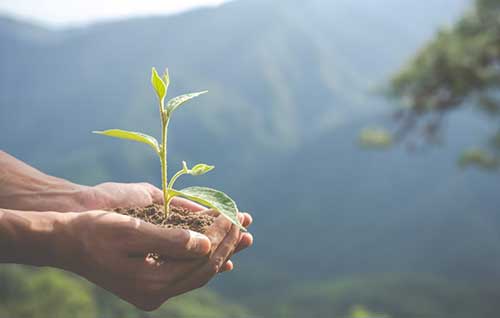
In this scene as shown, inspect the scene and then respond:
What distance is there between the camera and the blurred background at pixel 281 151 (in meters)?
76.6

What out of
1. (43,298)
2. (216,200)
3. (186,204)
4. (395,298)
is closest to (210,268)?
(216,200)

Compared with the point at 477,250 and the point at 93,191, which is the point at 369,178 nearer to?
the point at 477,250

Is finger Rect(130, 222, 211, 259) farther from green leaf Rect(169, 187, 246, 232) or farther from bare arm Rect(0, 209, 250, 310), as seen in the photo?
green leaf Rect(169, 187, 246, 232)

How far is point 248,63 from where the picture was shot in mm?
161125

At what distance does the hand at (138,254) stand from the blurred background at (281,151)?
129ft

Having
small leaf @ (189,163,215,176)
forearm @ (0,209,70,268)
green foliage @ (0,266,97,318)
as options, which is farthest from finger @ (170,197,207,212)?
green foliage @ (0,266,97,318)

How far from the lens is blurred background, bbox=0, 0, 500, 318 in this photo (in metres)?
76.6

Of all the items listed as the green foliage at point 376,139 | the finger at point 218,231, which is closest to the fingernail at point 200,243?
the finger at point 218,231

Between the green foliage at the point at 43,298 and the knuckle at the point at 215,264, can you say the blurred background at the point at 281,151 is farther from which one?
the knuckle at the point at 215,264

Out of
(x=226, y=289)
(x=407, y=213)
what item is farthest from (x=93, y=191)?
(x=407, y=213)

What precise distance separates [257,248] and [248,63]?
239 ft

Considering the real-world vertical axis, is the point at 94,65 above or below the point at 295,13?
below

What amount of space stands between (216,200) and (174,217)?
1.32 ft

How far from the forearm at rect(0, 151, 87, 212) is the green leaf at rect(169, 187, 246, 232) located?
730mm
